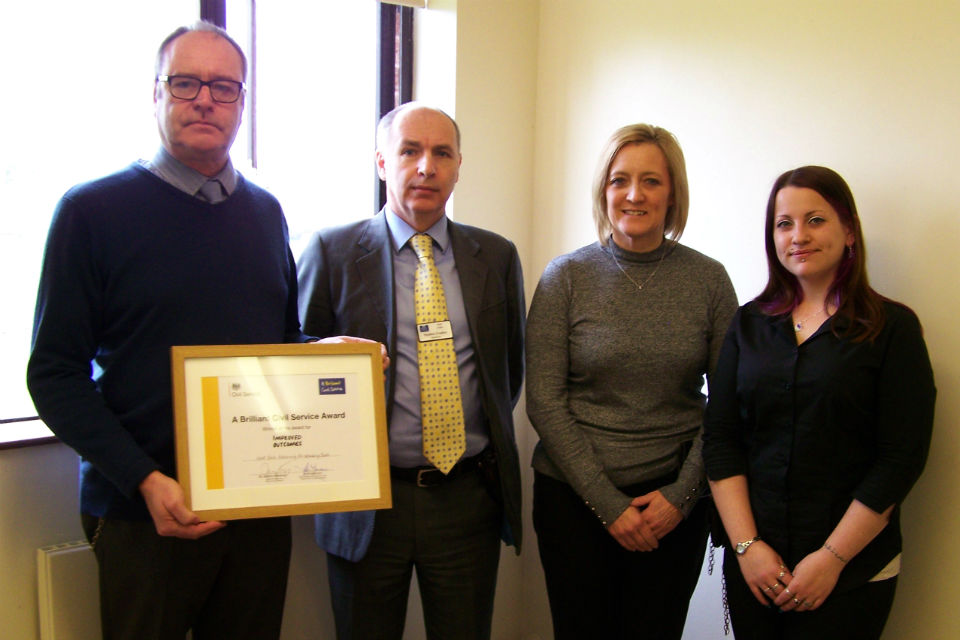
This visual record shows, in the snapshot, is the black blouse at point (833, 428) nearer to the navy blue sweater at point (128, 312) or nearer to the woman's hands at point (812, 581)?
the woman's hands at point (812, 581)

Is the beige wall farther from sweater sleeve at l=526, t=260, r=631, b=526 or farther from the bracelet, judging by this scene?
sweater sleeve at l=526, t=260, r=631, b=526

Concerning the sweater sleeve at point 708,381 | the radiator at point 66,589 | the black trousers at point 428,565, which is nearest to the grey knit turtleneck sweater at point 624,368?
the sweater sleeve at point 708,381

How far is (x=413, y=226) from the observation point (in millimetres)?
1916

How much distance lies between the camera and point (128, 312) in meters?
1.47

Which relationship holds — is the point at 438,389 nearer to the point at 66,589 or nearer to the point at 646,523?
the point at 646,523

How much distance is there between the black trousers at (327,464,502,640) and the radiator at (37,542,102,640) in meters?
0.62

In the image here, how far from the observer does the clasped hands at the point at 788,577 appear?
147 centimetres

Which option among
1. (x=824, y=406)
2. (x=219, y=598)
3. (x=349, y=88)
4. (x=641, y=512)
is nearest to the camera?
(x=824, y=406)

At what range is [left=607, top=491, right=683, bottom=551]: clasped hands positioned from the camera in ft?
5.67

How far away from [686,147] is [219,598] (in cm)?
181

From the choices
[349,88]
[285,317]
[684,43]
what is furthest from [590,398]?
[349,88]

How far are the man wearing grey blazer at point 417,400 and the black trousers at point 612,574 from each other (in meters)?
0.15

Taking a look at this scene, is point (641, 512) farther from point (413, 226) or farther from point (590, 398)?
point (413, 226)

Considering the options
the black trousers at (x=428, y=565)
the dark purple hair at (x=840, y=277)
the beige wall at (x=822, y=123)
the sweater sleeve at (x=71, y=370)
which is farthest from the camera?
the black trousers at (x=428, y=565)
